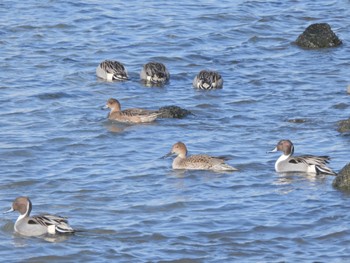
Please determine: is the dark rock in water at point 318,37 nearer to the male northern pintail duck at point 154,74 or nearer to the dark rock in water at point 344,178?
the male northern pintail duck at point 154,74

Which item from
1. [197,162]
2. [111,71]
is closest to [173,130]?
[197,162]

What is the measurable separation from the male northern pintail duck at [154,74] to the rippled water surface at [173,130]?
171 mm

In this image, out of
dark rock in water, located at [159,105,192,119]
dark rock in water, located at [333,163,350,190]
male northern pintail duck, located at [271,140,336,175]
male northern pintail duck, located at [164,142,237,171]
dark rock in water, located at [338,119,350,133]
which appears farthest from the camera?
dark rock in water, located at [159,105,192,119]

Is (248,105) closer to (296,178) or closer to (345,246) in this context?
(296,178)

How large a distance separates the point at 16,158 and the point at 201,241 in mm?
4377

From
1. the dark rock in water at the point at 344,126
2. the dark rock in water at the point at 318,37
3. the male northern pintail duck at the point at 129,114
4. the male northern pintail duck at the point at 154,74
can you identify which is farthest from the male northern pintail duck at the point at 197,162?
the dark rock in water at the point at 318,37

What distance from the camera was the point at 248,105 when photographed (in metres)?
20.0

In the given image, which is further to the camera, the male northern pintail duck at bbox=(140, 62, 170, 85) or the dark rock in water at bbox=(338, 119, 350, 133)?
the male northern pintail duck at bbox=(140, 62, 170, 85)

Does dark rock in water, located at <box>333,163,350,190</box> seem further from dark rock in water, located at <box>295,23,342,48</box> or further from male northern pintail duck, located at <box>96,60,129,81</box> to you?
dark rock in water, located at <box>295,23,342,48</box>

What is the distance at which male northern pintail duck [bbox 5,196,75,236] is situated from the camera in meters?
13.4

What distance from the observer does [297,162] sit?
53.2ft

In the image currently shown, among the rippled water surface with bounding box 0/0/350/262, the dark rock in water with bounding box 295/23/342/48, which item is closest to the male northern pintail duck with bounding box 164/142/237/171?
the rippled water surface with bounding box 0/0/350/262

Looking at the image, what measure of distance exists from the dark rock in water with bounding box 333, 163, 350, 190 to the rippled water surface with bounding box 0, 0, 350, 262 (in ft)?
0.45

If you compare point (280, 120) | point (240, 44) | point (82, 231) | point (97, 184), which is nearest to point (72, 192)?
point (97, 184)
